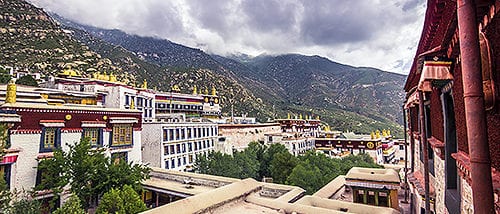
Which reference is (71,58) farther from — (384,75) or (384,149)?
(384,75)

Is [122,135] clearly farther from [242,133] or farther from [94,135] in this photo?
[242,133]

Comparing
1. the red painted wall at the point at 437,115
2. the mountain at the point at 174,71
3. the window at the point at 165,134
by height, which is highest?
the mountain at the point at 174,71

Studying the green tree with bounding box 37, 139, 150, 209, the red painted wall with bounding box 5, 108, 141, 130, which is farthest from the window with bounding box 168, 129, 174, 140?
the green tree with bounding box 37, 139, 150, 209

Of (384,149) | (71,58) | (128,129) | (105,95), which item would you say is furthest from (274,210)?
(71,58)

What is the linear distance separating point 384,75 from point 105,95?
626 ft

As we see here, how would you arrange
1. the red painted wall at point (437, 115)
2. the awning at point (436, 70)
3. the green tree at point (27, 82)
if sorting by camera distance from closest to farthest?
the awning at point (436, 70)
the red painted wall at point (437, 115)
the green tree at point (27, 82)

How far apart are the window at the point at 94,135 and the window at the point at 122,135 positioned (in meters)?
1.11

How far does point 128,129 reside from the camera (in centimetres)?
2084

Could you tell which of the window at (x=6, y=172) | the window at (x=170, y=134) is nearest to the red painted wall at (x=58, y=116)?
the window at (x=6, y=172)

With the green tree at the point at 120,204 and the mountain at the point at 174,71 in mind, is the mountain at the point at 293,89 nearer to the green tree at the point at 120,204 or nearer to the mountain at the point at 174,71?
the mountain at the point at 174,71

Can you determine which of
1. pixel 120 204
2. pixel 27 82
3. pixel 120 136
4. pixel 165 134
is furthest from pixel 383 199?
pixel 27 82

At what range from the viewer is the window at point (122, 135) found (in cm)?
1979

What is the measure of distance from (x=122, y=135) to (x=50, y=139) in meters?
4.80

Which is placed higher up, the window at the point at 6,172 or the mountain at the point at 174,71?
the mountain at the point at 174,71
